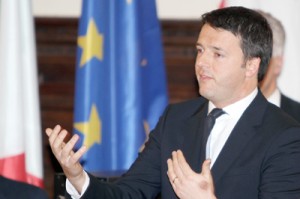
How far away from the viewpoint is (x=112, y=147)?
14.1 ft

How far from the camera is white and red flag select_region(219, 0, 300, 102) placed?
426 centimetres

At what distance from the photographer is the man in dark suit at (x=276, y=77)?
4.01m

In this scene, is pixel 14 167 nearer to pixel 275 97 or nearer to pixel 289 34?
pixel 275 97

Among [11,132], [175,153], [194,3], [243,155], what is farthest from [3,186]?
[194,3]

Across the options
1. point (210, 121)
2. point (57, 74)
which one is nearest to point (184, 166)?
point (210, 121)

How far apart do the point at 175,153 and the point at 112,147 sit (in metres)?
1.84

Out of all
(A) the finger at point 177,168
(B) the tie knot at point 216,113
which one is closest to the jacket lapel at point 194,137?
(B) the tie knot at point 216,113

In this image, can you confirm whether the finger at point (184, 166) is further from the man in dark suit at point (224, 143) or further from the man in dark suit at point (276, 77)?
the man in dark suit at point (276, 77)

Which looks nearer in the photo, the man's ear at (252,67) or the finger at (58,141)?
the finger at (58,141)

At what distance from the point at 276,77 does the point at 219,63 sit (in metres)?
1.51

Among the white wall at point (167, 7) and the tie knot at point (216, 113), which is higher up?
the white wall at point (167, 7)

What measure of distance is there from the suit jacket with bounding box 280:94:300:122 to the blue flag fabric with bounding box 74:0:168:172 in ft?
2.95

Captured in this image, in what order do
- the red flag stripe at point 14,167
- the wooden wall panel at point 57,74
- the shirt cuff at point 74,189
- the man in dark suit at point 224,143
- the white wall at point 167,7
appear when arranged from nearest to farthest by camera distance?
the man in dark suit at point 224,143 → the shirt cuff at point 74,189 → the red flag stripe at point 14,167 → the white wall at point 167,7 → the wooden wall panel at point 57,74

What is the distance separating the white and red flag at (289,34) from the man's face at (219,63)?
1.60m
